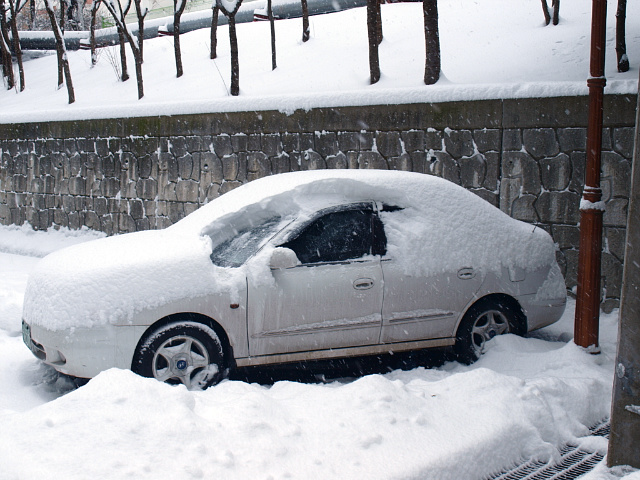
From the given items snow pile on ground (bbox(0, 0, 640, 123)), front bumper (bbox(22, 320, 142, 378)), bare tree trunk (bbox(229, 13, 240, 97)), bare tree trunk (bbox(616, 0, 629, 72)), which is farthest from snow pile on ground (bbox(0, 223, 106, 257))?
bare tree trunk (bbox(616, 0, 629, 72))

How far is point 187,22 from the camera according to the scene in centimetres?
2208

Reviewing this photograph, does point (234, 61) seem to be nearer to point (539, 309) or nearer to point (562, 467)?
point (539, 309)

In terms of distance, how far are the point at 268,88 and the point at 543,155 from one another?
20.9ft

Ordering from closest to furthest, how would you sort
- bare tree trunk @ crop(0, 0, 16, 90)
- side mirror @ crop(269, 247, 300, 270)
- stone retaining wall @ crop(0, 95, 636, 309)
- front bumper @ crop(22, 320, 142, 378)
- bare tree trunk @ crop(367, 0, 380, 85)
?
1. front bumper @ crop(22, 320, 142, 378)
2. side mirror @ crop(269, 247, 300, 270)
3. stone retaining wall @ crop(0, 95, 636, 309)
4. bare tree trunk @ crop(367, 0, 380, 85)
5. bare tree trunk @ crop(0, 0, 16, 90)

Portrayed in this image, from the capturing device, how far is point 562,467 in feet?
11.1

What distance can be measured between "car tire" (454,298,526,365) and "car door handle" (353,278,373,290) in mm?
917

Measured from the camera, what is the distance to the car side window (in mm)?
4769

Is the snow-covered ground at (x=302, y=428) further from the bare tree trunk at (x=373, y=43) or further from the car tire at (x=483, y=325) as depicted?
the bare tree trunk at (x=373, y=43)

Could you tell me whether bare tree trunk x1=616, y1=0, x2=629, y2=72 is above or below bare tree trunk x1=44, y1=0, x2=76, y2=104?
below

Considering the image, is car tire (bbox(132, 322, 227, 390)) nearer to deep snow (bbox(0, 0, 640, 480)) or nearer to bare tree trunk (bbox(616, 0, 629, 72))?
deep snow (bbox(0, 0, 640, 480))

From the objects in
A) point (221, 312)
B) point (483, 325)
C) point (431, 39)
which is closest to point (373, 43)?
point (431, 39)

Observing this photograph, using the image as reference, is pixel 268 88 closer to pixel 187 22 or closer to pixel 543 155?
pixel 543 155

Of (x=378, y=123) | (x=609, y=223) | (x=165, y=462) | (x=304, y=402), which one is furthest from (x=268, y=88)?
(x=165, y=462)

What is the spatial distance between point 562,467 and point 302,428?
4.71 feet
